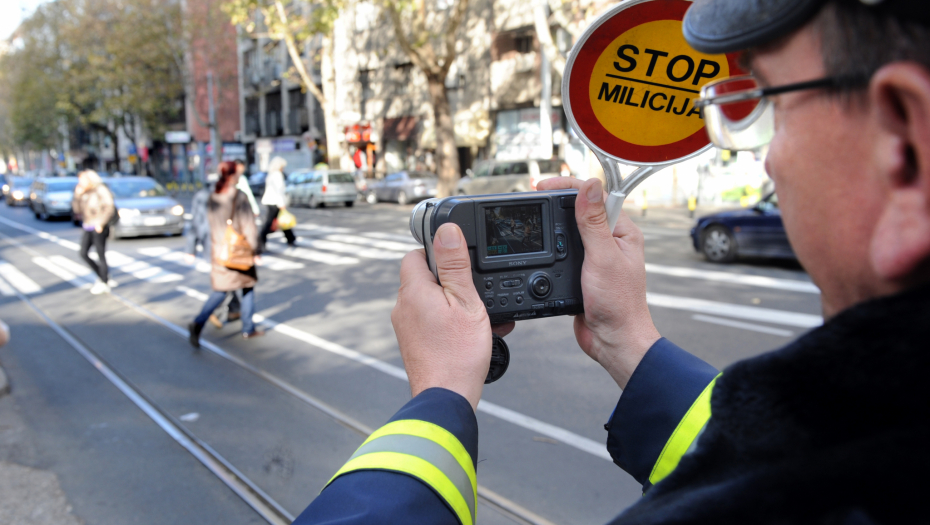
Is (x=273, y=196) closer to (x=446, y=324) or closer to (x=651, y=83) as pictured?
(x=651, y=83)

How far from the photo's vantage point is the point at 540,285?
57.5 inches

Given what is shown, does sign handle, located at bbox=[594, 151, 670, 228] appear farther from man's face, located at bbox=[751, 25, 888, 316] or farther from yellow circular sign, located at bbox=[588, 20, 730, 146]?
man's face, located at bbox=[751, 25, 888, 316]

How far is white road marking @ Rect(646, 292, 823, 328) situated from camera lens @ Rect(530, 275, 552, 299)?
5.73 metres

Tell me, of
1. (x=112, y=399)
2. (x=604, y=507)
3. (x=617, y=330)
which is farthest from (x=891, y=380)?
(x=112, y=399)

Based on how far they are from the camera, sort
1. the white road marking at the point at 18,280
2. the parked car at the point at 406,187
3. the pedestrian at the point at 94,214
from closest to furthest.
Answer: the pedestrian at the point at 94,214
the white road marking at the point at 18,280
the parked car at the point at 406,187

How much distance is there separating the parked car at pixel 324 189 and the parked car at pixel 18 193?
15.3 metres

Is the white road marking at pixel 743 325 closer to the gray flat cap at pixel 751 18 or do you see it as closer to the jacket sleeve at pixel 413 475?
→ the jacket sleeve at pixel 413 475

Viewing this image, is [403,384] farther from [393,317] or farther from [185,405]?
[393,317]

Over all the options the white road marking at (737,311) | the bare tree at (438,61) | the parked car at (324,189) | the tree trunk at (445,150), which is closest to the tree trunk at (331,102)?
the bare tree at (438,61)

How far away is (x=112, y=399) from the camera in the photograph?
5.20 m

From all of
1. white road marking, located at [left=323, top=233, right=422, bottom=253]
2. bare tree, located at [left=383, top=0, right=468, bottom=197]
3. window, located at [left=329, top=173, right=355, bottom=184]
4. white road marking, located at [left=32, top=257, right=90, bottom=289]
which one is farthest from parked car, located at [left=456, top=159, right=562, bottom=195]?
A: white road marking, located at [left=32, top=257, right=90, bottom=289]

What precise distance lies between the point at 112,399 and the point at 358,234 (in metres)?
11.5

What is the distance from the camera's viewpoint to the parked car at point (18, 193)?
3347 cm

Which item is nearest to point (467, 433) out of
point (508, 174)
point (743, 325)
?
point (743, 325)
